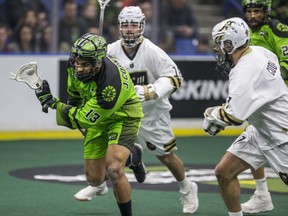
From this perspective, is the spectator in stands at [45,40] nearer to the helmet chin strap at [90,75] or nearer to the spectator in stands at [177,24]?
the spectator in stands at [177,24]

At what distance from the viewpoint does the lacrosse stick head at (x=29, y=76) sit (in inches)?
258

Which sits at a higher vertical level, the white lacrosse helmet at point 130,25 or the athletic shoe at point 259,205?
the white lacrosse helmet at point 130,25

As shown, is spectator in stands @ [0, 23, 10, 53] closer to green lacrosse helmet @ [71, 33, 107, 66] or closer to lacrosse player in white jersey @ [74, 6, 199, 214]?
lacrosse player in white jersey @ [74, 6, 199, 214]

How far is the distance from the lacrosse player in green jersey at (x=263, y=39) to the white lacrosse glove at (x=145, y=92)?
0.97 meters

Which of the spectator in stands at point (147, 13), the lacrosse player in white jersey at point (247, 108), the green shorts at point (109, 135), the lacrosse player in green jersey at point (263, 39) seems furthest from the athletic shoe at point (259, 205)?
the spectator in stands at point (147, 13)

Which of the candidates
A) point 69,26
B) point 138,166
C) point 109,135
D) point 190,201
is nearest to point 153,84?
point 138,166

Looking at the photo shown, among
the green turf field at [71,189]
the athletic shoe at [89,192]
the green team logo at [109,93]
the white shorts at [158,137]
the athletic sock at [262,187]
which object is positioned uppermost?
the green team logo at [109,93]

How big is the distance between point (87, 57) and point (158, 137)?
1.62 m

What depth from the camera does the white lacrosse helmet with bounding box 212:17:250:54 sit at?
6.25m

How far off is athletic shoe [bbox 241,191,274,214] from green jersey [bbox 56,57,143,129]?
1301 mm

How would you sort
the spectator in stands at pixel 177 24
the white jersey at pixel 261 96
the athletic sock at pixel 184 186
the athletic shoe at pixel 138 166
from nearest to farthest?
the white jersey at pixel 261 96 → the athletic sock at pixel 184 186 → the athletic shoe at pixel 138 166 → the spectator in stands at pixel 177 24

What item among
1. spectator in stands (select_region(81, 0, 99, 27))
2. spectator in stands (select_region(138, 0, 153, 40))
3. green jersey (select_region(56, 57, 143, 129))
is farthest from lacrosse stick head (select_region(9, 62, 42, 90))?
spectator in stands (select_region(138, 0, 153, 40))

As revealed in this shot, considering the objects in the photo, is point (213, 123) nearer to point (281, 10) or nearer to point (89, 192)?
point (89, 192)

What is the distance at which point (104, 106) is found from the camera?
6.41m
